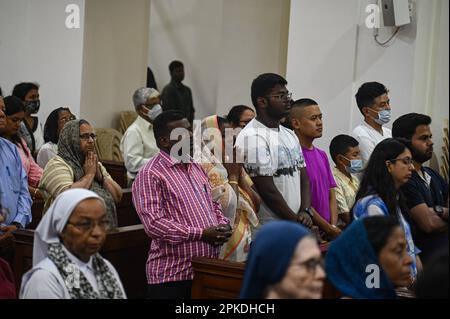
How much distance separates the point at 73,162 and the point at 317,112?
61.2 inches

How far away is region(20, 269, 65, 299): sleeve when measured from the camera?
3160mm

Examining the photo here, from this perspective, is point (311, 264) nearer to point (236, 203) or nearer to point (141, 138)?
point (236, 203)

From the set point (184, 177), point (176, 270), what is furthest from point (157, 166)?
point (176, 270)

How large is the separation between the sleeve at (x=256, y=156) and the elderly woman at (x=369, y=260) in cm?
145

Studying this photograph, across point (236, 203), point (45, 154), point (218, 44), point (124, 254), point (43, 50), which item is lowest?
point (124, 254)

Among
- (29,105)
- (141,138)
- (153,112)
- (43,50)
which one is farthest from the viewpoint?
(43,50)

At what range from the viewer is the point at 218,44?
→ 11508 millimetres

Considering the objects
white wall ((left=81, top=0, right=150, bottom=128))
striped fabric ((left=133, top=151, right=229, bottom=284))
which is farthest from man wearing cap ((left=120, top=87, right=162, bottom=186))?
striped fabric ((left=133, top=151, right=229, bottom=284))

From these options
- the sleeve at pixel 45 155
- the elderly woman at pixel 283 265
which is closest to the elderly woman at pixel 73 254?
the elderly woman at pixel 283 265

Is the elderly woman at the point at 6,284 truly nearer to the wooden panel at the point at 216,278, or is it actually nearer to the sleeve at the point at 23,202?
the wooden panel at the point at 216,278

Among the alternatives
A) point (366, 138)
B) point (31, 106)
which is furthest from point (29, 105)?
point (366, 138)

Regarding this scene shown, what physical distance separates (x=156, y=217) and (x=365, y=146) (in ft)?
7.77

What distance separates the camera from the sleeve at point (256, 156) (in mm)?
4859

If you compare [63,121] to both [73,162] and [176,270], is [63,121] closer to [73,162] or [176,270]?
[73,162]
